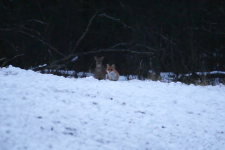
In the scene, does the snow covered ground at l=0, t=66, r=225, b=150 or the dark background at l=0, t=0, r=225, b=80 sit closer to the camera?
the snow covered ground at l=0, t=66, r=225, b=150

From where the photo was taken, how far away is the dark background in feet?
63.5

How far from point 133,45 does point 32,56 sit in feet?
23.5

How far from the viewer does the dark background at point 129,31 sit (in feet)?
63.5

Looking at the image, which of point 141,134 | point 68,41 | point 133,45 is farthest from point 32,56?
point 141,134

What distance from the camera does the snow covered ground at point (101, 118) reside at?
14.6ft

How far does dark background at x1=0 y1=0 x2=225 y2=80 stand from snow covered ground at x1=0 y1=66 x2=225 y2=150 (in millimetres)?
11441

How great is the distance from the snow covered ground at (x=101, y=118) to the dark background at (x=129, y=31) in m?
11.4

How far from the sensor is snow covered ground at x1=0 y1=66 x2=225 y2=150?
4.46 meters

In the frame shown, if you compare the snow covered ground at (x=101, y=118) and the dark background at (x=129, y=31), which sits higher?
the dark background at (x=129, y=31)

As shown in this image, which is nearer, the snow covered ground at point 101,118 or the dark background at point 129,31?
the snow covered ground at point 101,118

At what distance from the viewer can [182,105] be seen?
7.12 m

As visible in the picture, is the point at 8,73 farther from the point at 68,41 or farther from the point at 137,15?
the point at 137,15

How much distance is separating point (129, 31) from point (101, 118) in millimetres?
15785

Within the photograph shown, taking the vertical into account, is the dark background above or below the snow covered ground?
above
